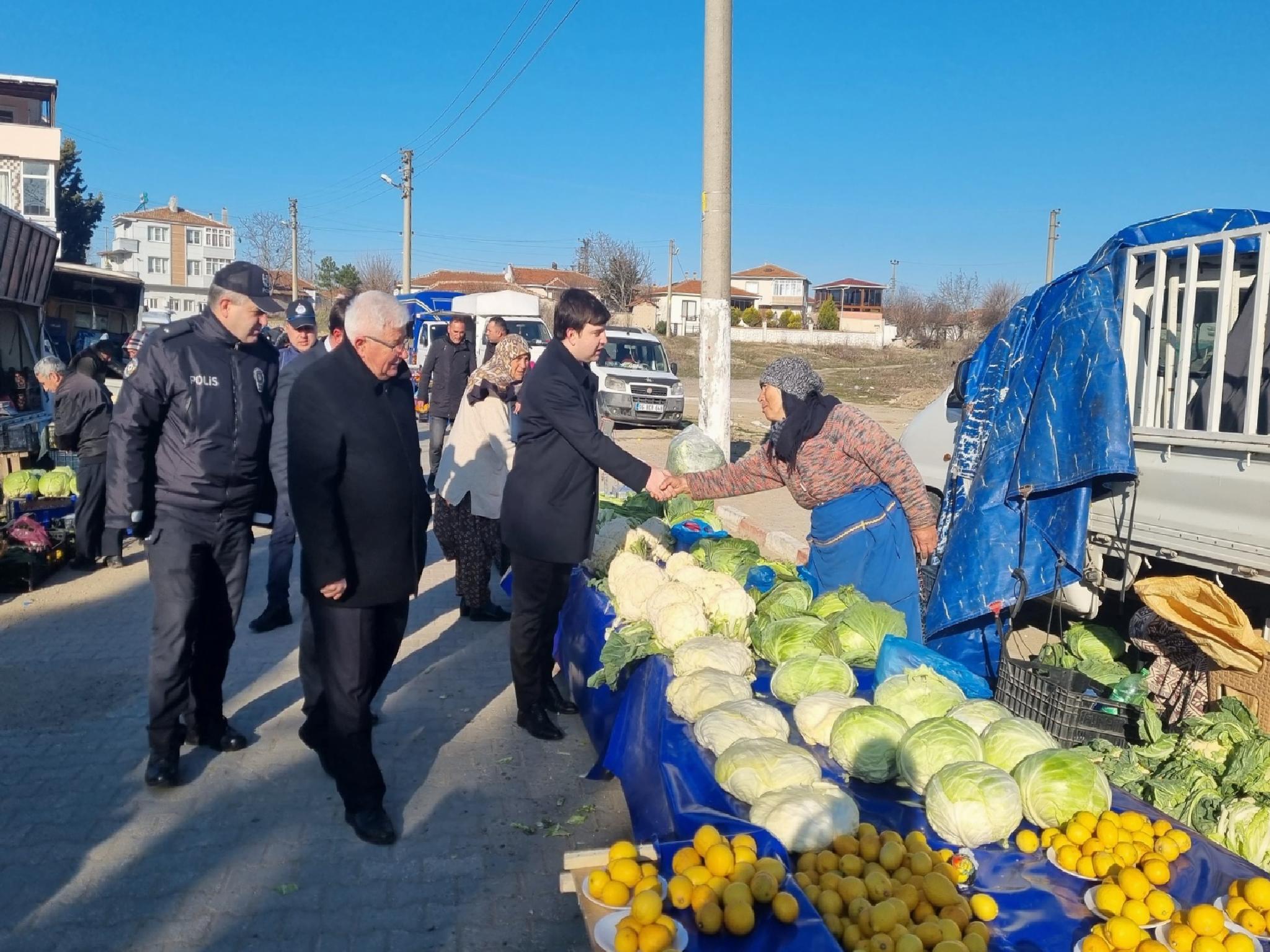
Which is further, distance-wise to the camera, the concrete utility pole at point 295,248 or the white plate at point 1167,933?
the concrete utility pole at point 295,248

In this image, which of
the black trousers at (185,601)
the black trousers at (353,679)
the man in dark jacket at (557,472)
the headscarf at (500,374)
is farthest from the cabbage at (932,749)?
the headscarf at (500,374)

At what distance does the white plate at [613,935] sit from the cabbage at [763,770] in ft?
2.15

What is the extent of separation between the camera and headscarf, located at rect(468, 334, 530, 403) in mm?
6590

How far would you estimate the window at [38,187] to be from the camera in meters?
33.5

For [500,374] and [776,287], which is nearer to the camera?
[500,374]

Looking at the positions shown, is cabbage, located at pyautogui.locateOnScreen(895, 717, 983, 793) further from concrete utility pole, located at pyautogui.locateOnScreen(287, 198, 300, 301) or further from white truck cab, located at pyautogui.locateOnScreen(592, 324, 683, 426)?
concrete utility pole, located at pyautogui.locateOnScreen(287, 198, 300, 301)

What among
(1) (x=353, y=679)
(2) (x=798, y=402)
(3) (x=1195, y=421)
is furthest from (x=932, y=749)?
(3) (x=1195, y=421)

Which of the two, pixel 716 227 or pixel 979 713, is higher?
pixel 716 227

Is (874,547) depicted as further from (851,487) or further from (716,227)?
(716,227)

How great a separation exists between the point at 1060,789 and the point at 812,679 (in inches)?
41.4

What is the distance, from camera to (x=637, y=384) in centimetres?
2123

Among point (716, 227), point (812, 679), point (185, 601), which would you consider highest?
point (716, 227)

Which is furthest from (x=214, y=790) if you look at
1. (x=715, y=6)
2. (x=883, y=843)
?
(x=715, y=6)

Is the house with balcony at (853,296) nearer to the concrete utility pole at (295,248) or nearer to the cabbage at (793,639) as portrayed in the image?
the concrete utility pole at (295,248)
